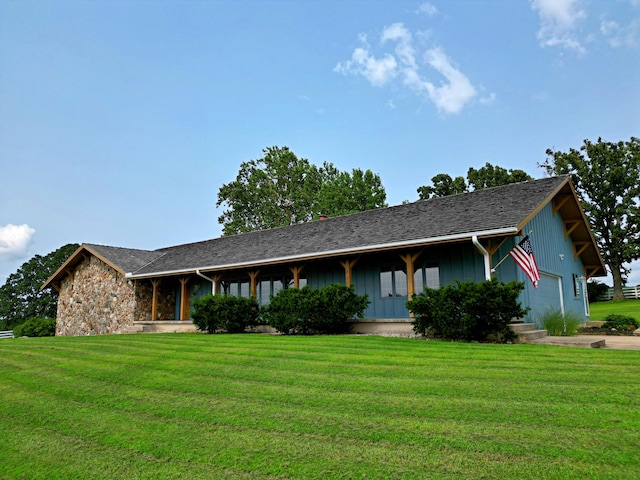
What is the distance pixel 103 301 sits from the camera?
68.8 ft

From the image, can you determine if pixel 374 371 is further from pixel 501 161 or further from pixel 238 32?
pixel 501 161

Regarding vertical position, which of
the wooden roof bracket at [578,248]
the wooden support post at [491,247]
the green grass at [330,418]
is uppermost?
the wooden roof bracket at [578,248]

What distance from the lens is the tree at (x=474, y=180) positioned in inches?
1369

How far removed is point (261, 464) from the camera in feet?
10.4

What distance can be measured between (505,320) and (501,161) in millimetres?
29176

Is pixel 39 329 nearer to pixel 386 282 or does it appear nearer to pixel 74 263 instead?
pixel 74 263

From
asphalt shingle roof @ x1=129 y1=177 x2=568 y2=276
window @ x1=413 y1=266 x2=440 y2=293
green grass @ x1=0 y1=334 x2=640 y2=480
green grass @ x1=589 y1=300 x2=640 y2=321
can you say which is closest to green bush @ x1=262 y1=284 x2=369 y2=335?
asphalt shingle roof @ x1=129 y1=177 x2=568 y2=276

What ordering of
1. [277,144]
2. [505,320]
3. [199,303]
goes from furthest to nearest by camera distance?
[277,144], [199,303], [505,320]

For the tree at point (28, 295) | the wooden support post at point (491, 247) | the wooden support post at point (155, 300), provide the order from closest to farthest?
1. the wooden support post at point (491, 247)
2. the wooden support post at point (155, 300)
3. the tree at point (28, 295)

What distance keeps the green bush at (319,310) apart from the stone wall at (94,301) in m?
10.7

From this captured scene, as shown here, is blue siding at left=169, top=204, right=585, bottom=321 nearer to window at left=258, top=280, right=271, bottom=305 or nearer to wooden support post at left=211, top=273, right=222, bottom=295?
window at left=258, top=280, right=271, bottom=305

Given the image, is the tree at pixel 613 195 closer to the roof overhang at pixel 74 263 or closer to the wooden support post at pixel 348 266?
the wooden support post at pixel 348 266

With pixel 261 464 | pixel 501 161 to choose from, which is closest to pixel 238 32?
pixel 261 464

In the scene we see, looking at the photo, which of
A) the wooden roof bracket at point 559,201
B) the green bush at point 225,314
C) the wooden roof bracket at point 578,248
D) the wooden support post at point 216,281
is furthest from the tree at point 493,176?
the green bush at point 225,314
